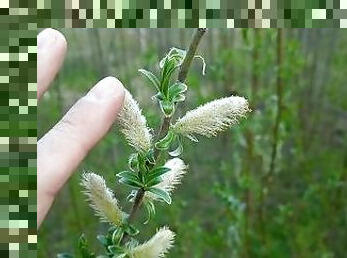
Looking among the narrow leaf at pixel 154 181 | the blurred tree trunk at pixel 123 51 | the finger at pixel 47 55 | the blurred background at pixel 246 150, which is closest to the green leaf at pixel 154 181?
the narrow leaf at pixel 154 181

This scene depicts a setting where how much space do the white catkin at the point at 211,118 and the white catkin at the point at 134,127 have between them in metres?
0.03

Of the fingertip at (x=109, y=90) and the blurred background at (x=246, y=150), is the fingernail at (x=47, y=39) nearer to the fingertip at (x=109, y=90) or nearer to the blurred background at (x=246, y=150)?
the fingertip at (x=109, y=90)

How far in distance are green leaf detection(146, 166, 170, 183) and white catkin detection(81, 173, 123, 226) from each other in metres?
0.04

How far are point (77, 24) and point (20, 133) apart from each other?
86mm

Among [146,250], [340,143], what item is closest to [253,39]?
[146,250]

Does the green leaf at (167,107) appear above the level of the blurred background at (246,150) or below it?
above

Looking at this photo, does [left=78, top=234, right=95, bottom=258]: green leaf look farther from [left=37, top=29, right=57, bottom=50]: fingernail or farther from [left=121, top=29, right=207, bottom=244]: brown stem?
[left=37, top=29, right=57, bottom=50]: fingernail

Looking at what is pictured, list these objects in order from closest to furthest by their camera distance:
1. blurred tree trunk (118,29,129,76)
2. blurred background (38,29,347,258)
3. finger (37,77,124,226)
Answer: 1. finger (37,77,124,226)
2. blurred background (38,29,347,258)
3. blurred tree trunk (118,29,129,76)

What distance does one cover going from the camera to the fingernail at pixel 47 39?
49cm

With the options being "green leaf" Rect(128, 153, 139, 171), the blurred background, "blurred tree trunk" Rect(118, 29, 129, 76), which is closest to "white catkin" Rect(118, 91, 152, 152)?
"green leaf" Rect(128, 153, 139, 171)

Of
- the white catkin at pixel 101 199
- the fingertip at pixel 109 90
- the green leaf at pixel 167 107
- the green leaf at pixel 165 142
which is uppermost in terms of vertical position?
the fingertip at pixel 109 90

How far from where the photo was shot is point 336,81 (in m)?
2.89

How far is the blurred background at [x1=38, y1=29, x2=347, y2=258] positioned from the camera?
1.75 metres

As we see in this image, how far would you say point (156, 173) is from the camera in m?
0.49
